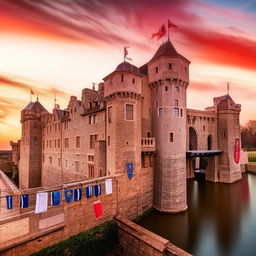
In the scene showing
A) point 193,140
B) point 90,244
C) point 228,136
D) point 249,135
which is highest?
point 249,135

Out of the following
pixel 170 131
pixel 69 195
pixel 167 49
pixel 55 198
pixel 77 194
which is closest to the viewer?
pixel 55 198

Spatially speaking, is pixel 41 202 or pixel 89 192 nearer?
pixel 41 202

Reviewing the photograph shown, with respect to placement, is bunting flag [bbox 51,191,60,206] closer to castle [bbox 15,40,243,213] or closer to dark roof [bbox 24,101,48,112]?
castle [bbox 15,40,243,213]

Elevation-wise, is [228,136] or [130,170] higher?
[228,136]

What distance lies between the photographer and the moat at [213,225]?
1494 centimetres

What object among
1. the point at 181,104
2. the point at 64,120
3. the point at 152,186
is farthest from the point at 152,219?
the point at 64,120

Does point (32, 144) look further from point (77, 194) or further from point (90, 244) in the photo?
point (90, 244)

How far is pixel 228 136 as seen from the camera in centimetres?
3456

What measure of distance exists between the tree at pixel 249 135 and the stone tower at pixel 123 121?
81.8m

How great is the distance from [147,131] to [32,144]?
31169 mm

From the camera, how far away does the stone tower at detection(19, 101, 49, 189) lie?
39.2m

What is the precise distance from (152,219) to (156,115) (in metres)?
12.9

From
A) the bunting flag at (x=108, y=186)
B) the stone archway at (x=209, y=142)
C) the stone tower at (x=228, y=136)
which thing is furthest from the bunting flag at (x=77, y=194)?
the stone archway at (x=209, y=142)

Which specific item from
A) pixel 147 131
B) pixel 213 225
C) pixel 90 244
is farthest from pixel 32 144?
pixel 213 225
